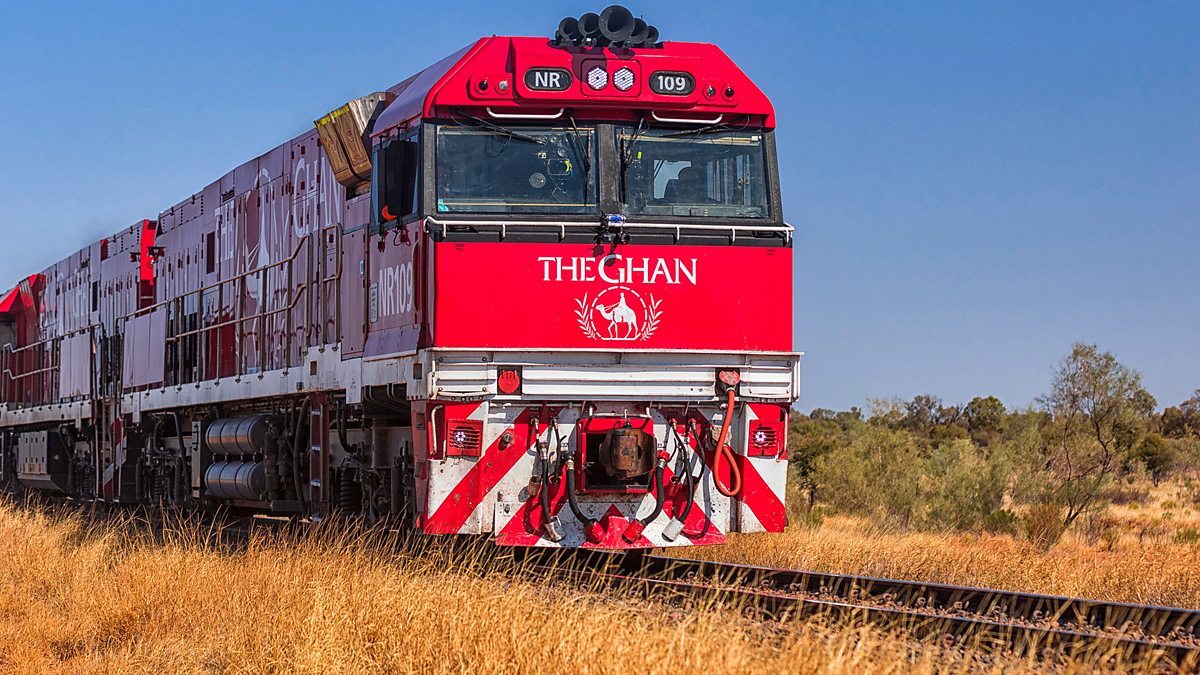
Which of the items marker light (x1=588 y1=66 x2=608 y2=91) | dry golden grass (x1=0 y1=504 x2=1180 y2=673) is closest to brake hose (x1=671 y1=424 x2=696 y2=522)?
dry golden grass (x1=0 y1=504 x2=1180 y2=673)

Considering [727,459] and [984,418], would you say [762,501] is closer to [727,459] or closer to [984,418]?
[727,459]

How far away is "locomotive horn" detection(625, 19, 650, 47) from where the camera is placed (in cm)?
968

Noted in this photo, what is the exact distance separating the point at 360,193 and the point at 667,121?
3.04 m

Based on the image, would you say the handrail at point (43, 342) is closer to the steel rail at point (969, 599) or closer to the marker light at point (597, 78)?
the marker light at point (597, 78)

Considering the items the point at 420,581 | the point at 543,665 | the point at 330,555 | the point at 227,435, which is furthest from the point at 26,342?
the point at 543,665

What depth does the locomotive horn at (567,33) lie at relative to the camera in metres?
9.61

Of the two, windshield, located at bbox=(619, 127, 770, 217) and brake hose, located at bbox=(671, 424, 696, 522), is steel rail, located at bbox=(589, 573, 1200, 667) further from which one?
windshield, located at bbox=(619, 127, 770, 217)

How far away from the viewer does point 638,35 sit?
9.74 m

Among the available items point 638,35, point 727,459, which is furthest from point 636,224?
point 727,459

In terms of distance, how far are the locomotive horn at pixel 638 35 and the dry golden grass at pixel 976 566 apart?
391 centimetres

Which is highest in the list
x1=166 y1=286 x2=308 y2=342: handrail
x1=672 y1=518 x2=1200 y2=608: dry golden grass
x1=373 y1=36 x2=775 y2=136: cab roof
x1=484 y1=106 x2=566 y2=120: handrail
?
x1=373 y1=36 x2=775 y2=136: cab roof

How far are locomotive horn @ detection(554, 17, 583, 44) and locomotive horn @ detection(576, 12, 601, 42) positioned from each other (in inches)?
0.9

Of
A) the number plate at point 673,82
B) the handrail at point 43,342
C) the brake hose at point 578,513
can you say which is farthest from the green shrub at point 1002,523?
the handrail at point 43,342

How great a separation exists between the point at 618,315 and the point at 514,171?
1156mm
